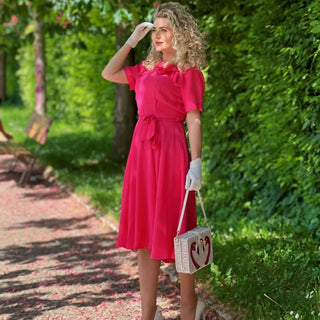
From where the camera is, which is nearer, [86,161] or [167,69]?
[167,69]

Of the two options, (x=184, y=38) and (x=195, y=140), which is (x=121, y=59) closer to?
(x=184, y=38)

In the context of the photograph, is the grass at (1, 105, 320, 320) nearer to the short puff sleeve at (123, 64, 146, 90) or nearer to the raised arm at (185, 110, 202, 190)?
the raised arm at (185, 110, 202, 190)

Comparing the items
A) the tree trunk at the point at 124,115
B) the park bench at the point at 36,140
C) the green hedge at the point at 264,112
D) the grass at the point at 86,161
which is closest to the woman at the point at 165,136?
the green hedge at the point at 264,112

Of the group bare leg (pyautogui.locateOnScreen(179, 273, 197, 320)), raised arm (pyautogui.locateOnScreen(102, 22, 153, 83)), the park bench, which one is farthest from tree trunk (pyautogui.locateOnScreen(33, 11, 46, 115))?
bare leg (pyautogui.locateOnScreen(179, 273, 197, 320))

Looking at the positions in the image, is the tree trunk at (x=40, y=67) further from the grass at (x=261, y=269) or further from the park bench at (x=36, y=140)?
the grass at (x=261, y=269)

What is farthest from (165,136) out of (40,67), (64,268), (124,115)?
(40,67)

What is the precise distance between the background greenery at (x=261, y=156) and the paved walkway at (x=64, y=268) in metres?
0.38

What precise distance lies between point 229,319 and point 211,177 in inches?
127

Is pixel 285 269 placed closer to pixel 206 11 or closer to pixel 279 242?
pixel 279 242

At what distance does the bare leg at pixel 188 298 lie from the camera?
3.46 metres

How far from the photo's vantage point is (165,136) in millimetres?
3352

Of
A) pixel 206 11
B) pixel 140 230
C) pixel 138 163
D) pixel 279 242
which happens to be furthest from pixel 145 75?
pixel 206 11

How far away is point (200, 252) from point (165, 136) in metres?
0.66

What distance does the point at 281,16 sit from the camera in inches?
199
